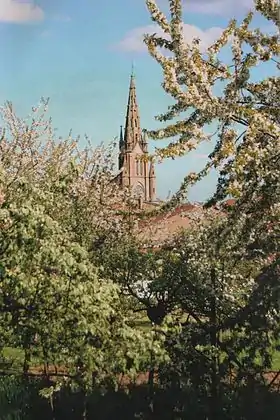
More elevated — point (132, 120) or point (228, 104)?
point (132, 120)

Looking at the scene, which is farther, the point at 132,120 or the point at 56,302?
the point at 132,120

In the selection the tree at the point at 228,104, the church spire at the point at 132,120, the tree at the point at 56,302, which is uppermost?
the church spire at the point at 132,120

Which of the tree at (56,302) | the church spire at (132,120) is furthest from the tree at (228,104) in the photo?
the church spire at (132,120)

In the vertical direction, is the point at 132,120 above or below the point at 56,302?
above

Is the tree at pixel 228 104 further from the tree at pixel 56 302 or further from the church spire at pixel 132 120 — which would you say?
the church spire at pixel 132 120

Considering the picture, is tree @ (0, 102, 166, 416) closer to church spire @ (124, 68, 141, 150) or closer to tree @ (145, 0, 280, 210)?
tree @ (145, 0, 280, 210)

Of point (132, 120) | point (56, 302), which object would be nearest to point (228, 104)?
point (56, 302)

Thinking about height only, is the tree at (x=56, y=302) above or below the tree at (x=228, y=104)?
below

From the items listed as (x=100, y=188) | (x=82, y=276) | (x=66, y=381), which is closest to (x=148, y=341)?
(x=82, y=276)

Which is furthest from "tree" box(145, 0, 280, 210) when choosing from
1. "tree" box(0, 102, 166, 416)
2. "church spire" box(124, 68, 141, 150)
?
"church spire" box(124, 68, 141, 150)

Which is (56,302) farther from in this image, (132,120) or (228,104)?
(132,120)

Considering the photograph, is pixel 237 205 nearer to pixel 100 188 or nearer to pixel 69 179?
pixel 69 179

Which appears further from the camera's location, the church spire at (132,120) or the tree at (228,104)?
the church spire at (132,120)

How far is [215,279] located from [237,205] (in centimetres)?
207
